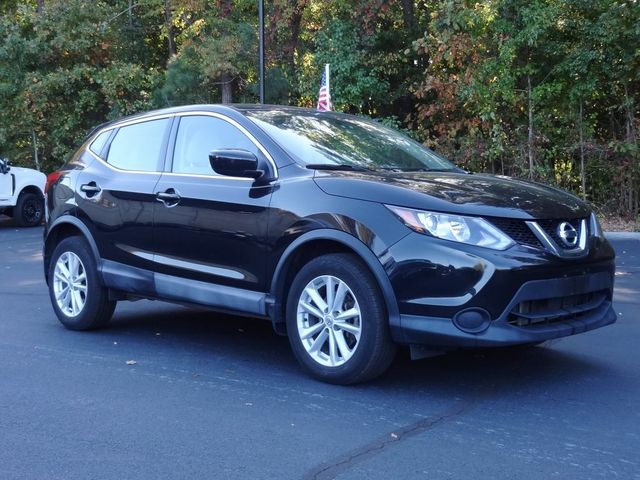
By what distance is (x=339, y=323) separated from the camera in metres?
5.29

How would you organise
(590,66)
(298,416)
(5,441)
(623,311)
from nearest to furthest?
1. (5,441)
2. (298,416)
3. (623,311)
4. (590,66)

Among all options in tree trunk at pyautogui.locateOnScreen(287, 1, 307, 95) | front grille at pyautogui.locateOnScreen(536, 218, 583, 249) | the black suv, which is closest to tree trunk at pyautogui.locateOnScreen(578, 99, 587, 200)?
tree trunk at pyautogui.locateOnScreen(287, 1, 307, 95)

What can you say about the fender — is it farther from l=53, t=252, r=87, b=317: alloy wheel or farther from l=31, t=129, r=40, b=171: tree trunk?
l=31, t=129, r=40, b=171: tree trunk

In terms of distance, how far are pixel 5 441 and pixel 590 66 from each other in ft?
48.5

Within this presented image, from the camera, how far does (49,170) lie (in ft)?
88.0

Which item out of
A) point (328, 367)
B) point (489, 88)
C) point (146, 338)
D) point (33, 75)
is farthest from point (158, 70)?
point (328, 367)

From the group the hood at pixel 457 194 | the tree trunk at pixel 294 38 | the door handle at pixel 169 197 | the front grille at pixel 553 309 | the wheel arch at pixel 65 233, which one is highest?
the tree trunk at pixel 294 38

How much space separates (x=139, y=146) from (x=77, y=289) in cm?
129

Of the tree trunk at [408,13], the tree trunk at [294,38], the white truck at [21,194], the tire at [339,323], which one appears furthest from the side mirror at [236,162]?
the tree trunk at [294,38]

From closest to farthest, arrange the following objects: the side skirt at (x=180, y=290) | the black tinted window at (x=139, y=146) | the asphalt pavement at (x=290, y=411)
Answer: the asphalt pavement at (x=290, y=411) < the side skirt at (x=180, y=290) < the black tinted window at (x=139, y=146)

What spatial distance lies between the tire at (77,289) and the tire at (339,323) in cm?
214

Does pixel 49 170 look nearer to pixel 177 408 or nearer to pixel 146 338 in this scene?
pixel 146 338

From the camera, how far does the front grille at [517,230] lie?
16.2 ft

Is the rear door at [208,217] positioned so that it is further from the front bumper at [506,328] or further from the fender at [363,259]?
the front bumper at [506,328]
